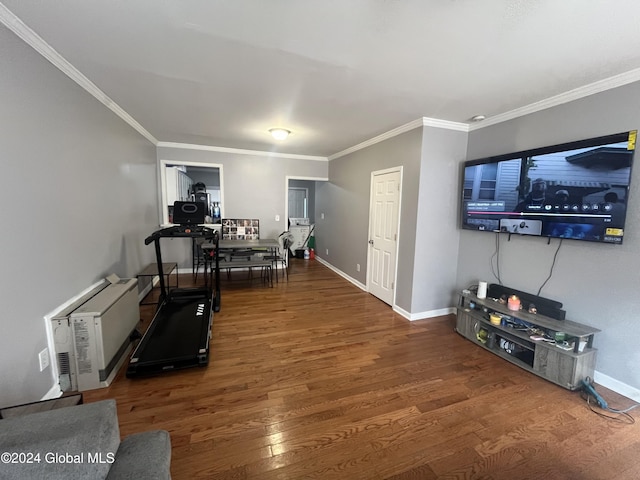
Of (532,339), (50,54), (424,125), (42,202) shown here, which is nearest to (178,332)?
(42,202)

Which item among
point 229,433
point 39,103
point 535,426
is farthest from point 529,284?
point 39,103

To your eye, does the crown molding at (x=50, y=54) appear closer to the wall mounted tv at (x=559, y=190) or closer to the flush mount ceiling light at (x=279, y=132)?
Answer: the flush mount ceiling light at (x=279, y=132)

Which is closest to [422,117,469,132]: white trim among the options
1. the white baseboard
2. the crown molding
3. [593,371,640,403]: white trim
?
[593,371,640,403]: white trim

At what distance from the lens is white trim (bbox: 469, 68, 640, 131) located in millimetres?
2119

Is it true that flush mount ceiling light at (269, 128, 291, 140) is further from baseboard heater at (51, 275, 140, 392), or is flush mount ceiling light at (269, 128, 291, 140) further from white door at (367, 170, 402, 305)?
baseboard heater at (51, 275, 140, 392)

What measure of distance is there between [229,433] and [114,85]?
322cm

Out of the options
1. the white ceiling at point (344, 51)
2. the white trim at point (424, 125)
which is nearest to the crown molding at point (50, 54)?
the white ceiling at point (344, 51)

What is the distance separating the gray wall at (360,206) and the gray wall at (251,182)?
888mm

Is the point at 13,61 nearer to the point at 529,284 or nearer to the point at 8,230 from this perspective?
the point at 8,230

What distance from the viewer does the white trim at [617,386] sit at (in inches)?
84.6

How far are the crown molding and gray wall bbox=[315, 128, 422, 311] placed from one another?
3515 millimetres

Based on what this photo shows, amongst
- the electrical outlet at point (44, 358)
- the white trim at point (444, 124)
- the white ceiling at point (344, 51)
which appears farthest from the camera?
the white trim at point (444, 124)

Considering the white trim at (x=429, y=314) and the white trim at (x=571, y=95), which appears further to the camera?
the white trim at (x=429, y=314)

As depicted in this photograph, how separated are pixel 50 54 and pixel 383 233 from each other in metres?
3.95
